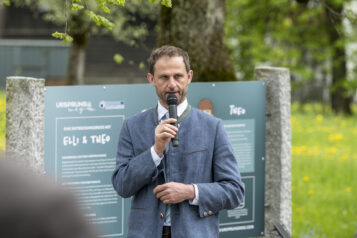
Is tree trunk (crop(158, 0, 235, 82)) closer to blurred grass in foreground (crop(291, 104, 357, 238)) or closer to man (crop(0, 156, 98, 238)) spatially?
blurred grass in foreground (crop(291, 104, 357, 238))

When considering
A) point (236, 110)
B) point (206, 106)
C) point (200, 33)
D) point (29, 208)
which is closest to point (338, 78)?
point (200, 33)

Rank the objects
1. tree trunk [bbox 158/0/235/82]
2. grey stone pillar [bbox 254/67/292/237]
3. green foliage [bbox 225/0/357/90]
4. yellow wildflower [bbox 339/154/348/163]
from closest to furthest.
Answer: grey stone pillar [bbox 254/67/292/237] < tree trunk [bbox 158/0/235/82] < yellow wildflower [bbox 339/154/348/163] < green foliage [bbox 225/0/357/90]

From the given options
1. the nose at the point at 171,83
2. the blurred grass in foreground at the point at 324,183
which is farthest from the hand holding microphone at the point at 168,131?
the blurred grass in foreground at the point at 324,183

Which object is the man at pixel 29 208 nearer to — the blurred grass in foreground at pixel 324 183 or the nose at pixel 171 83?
the nose at pixel 171 83

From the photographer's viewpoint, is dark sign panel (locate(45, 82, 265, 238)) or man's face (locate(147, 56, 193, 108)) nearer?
man's face (locate(147, 56, 193, 108))

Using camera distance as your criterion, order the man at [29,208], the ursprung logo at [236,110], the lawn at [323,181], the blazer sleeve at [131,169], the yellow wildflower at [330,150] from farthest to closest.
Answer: the yellow wildflower at [330,150] < the lawn at [323,181] < the ursprung logo at [236,110] < the blazer sleeve at [131,169] < the man at [29,208]

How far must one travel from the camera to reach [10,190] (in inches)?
26.4

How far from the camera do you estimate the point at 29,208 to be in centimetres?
67

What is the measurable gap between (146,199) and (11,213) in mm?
2758

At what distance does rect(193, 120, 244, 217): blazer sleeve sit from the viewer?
3.28 m

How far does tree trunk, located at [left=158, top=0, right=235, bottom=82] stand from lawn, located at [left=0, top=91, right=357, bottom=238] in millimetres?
1765

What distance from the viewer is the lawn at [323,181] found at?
23.8 ft

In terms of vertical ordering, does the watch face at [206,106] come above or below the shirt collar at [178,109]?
above

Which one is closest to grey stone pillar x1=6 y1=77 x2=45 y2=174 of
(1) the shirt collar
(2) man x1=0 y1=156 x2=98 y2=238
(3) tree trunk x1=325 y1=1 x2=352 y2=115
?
(1) the shirt collar
